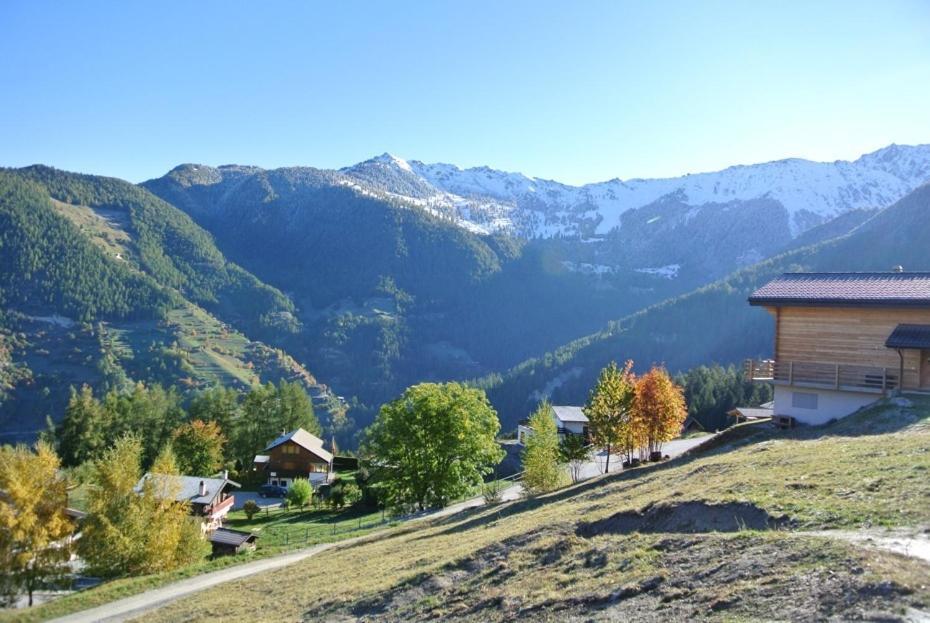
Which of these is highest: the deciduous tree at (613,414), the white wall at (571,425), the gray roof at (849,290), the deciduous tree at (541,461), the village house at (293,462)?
the gray roof at (849,290)

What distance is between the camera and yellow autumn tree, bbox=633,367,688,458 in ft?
120

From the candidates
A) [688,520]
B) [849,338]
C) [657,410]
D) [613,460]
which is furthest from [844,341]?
[613,460]

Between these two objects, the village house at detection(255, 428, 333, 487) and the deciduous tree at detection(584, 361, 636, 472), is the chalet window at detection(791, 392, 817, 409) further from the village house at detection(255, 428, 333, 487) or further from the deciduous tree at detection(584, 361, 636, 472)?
the village house at detection(255, 428, 333, 487)

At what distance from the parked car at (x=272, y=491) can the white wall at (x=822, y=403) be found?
6632cm

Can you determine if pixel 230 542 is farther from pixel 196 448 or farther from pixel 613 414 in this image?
pixel 196 448

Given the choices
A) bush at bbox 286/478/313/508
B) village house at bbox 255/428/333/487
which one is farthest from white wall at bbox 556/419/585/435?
bush at bbox 286/478/313/508

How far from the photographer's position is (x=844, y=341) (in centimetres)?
3041

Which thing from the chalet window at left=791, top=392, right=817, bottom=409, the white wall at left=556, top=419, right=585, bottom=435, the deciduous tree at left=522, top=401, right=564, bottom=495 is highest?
the chalet window at left=791, top=392, right=817, bottom=409

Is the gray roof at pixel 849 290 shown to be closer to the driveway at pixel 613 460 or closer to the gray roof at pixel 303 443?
the driveway at pixel 613 460

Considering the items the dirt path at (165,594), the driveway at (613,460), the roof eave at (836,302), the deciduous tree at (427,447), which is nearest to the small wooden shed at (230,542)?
the deciduous tree at (427,447)

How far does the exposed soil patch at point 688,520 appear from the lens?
48.0 feet

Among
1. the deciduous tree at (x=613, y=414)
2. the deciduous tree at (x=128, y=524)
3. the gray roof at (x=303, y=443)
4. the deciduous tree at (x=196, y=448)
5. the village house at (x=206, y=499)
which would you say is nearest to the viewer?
the deciduous tree at (x=128, y=524)

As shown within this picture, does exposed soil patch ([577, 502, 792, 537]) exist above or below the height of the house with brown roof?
below

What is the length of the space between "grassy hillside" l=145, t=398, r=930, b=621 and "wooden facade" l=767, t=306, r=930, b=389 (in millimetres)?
3127
